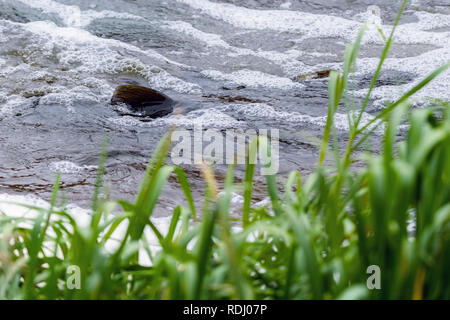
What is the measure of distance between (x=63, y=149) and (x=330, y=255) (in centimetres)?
269

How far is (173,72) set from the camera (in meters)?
5.56

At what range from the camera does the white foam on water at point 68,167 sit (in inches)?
143

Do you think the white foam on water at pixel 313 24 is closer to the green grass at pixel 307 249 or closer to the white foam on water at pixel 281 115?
the white foam on water at pixel 281 115

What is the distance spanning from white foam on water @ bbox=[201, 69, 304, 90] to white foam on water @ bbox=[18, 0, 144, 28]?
2141 mm

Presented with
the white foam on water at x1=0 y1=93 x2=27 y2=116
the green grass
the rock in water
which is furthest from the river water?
the green grass

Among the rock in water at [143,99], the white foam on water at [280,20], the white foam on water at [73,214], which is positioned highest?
the white foam on water at [280,20]

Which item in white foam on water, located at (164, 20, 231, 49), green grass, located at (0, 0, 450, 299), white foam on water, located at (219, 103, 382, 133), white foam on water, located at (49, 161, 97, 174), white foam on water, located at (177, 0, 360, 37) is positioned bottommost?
green grass, located at (0, 0, 450, 299)

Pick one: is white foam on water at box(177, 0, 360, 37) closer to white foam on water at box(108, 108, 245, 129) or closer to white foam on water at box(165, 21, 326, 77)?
white foam on water at box(165, 21, 326, 77)

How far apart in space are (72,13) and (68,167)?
13.6 feet

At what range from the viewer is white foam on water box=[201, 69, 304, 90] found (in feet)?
17.3

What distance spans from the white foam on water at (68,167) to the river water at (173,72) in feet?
0.04

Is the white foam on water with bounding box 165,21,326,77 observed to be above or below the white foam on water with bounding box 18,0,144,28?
below

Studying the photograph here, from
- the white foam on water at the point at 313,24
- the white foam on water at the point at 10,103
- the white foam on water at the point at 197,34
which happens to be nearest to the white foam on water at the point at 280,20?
the white foam on water at the point at 313,24

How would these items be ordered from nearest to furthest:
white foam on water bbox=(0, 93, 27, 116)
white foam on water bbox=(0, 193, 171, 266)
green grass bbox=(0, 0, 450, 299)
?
green grass bbox=(0, 0, 450, 299) < white foam on water bbox=(0, 193, 171, 266) < white foam on water bbox=(0, 93, 27, 116)
